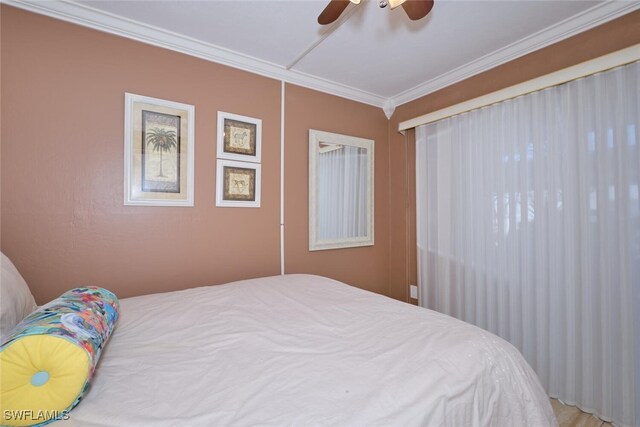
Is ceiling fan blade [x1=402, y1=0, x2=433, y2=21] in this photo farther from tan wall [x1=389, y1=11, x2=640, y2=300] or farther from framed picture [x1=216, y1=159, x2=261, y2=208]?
framed picture [x1=216, y1=159, x2=261, y2=208]

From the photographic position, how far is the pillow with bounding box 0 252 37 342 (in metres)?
0.94

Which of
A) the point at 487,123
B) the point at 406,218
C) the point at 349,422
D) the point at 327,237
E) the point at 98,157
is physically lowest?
the point at 349,422

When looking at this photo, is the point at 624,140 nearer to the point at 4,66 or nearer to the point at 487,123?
the point at 487,123

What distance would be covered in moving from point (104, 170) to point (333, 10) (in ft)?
5.67

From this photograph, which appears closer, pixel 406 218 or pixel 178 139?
pixel 178 139

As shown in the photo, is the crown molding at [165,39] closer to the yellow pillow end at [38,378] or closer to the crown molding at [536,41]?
Result: the crown molding at [536,41]

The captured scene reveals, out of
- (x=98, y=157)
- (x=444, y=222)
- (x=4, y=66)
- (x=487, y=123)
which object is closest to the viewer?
(x=4, y=66)

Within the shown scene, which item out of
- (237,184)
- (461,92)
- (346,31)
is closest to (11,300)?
(237,184)

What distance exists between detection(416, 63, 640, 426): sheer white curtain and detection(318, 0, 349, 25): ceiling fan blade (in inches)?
64.1

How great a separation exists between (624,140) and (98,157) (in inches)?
131

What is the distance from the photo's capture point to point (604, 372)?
175 cm

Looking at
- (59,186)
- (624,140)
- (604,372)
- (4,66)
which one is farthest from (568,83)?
(4,66)

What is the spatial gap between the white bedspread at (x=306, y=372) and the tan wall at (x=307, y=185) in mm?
1265

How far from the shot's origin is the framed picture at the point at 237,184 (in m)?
2.25
